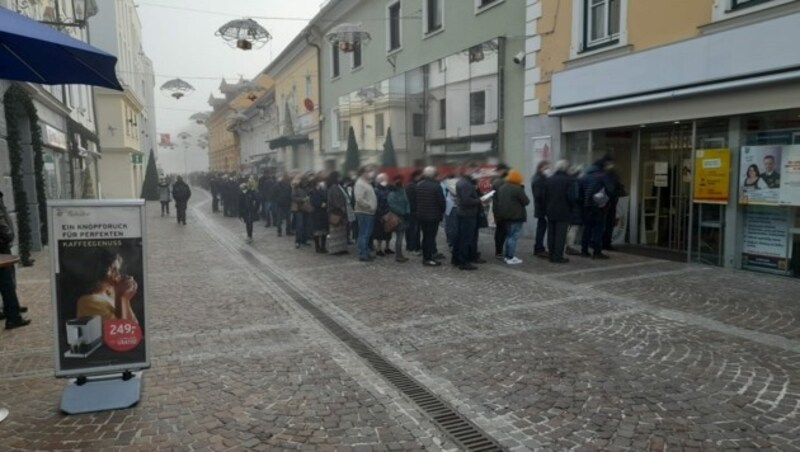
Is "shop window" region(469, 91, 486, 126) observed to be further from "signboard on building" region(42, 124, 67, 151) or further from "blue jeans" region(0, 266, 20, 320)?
"blue jeans" region(0, 266, 20, 320)

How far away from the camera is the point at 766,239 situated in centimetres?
843

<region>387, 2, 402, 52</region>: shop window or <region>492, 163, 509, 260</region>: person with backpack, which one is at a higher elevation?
<region>387, 2, 402, 52</region>: shop window

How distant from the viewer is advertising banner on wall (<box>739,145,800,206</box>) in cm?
788

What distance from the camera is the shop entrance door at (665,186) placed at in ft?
34.7

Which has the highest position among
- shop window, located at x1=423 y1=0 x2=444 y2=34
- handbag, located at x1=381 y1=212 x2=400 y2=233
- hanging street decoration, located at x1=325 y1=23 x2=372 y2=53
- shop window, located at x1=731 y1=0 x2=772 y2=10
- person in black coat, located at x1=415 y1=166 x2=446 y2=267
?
shop window, located at x1=423 y1=0 x2=444 y2=34

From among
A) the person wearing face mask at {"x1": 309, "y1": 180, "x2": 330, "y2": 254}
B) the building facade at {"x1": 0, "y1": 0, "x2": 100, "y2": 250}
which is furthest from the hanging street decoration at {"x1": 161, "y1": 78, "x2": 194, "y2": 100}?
the person wearing face mask at {"x1": 309, "y1": 180, "x2": 330, "y2": 254}

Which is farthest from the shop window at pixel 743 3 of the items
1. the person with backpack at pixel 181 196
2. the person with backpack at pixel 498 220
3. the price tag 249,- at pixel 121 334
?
the person with backpack at pixel 181 196

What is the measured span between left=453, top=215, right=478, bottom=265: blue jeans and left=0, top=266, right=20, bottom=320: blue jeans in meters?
6.25

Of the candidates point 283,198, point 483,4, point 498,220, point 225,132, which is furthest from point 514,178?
point 225,132

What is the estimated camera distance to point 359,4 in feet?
70.9

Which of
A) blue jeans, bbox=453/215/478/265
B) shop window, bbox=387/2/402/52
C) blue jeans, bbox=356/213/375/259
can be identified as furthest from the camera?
shop window, bbox=387/2/402/52

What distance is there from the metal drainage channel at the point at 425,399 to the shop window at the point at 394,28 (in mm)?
14773

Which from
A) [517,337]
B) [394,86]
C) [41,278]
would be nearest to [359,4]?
[394,86]

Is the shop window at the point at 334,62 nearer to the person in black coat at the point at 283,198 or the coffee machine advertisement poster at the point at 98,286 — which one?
the person in black coat at the point at 283,198
